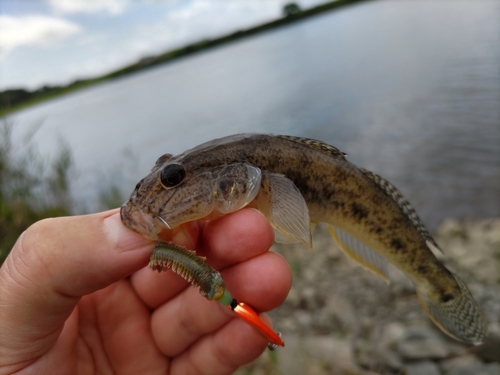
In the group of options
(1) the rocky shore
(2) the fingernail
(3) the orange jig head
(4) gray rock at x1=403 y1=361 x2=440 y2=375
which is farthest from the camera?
(1) the rocky shore

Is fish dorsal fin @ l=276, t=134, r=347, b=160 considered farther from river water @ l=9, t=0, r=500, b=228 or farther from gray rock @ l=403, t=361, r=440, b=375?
river water @ l=9, t=0, r=500, b=228

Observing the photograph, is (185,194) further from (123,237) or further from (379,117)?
(379,117)

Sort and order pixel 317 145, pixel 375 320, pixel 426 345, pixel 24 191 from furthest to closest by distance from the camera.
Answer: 1. pixel 24 191
2. pixel 375 320
3. pixel 426 345
4. pixel 317 145

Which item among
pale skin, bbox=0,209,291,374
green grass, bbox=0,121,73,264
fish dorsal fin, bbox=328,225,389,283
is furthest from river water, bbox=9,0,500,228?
fish dorsal fin, bbox=328,225,389,283

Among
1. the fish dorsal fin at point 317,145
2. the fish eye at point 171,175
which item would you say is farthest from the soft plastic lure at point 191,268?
the fish dorsal fin at point 317,145

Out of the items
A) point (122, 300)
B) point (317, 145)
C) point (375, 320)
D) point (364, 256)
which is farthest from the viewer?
point (375, 320)

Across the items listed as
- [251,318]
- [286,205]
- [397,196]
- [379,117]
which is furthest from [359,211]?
[379,117]

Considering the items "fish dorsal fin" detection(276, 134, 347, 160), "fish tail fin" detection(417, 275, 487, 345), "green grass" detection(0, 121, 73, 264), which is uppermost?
"fish dorsal fin" detection(276, 134, 347, 160)

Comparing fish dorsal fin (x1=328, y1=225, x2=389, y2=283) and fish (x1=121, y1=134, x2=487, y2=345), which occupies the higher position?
fish (x1=121, y1=134, x2=487, y2=345)
